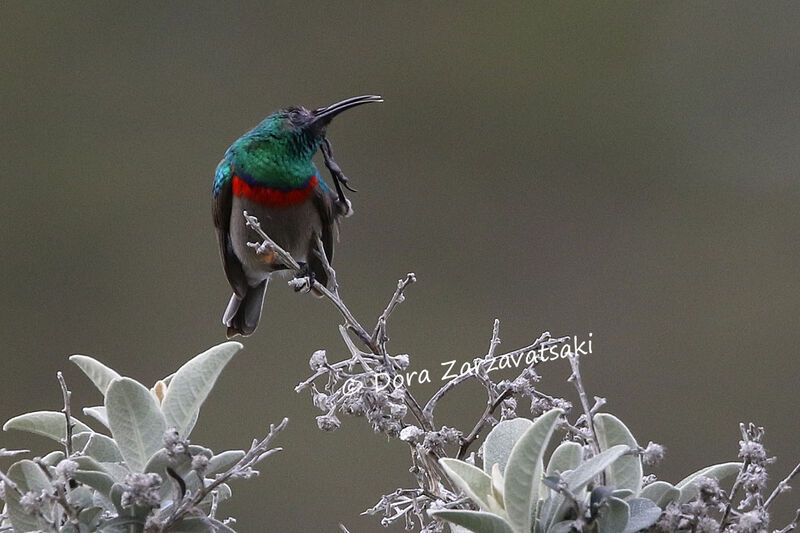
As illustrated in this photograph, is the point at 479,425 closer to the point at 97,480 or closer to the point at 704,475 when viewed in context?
the point at 704,475

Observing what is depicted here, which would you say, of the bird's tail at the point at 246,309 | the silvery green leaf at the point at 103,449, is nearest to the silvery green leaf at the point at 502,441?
the silvery green leaf at the point at 103,449

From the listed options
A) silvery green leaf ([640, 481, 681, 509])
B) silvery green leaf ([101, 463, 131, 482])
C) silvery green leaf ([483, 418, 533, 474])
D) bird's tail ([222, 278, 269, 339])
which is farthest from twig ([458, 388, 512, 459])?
bird's tail ([222, 278, 269, 339])

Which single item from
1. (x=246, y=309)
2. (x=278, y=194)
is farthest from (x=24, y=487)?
(x=246, y=309)

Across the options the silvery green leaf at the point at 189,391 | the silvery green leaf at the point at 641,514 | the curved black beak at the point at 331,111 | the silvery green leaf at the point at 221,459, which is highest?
the curved black beak at the point at 331,111

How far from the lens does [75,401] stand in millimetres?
3553

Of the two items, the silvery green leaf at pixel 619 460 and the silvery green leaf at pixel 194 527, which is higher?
the silvery green leaf at pixel 619 460

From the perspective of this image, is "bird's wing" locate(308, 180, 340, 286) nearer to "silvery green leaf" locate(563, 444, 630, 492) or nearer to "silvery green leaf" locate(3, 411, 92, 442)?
"silvery green leaf" locate(3, 411, 92, 442)

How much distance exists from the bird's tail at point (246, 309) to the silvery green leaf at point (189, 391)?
124cm

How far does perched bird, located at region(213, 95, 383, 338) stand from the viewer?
74.9 inches

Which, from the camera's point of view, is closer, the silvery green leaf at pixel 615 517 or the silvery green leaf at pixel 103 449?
the silvery green leaf at pixel 615 517

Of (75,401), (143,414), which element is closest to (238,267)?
(143,414)

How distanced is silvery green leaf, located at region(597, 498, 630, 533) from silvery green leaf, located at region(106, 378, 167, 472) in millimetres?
290

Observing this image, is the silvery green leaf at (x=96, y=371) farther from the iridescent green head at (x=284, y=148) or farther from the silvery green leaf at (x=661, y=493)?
the iridescent green head at (x=284, y=148)
